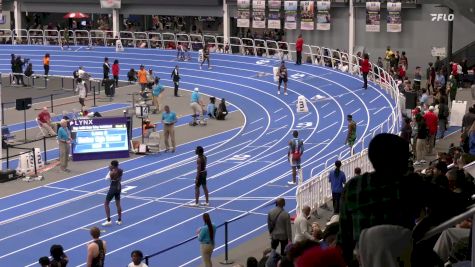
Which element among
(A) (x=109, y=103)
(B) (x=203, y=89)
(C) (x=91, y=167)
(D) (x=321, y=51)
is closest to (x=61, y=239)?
(C) (x=91, y=167)

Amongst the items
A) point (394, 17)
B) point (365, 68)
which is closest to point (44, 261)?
point (365, 68)

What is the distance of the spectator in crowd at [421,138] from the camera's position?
27297 millimetres

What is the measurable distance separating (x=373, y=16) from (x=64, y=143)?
2421 cm

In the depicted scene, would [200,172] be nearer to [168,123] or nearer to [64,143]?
[64,143]

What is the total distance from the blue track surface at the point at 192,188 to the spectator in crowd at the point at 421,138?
2.61 meters

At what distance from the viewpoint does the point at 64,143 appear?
2902 centimetres

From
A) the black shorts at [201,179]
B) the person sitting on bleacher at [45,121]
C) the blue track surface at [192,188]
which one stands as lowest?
the blue track surface at [192,188]

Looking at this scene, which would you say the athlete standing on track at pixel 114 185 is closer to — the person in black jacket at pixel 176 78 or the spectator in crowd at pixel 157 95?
the spectator in crowd at pixel 157 95

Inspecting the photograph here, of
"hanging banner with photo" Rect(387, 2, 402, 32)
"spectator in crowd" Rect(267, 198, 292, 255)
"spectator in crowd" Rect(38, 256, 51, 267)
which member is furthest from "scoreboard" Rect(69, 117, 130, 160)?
"hanging banner with photo" Rect(387, 2, 402, 32)

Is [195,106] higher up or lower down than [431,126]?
lower down

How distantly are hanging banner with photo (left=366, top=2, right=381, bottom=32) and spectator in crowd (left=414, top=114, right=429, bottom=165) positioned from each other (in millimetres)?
22056

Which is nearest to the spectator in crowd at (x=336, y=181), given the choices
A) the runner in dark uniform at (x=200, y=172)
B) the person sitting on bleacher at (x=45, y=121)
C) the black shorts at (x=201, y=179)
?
the runner in dark uniform at (x=200, y=172)

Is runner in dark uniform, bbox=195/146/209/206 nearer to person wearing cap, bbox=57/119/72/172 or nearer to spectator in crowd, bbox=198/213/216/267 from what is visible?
spectator in crowd, bbox=198/213/216/267

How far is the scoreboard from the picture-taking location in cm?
3075
